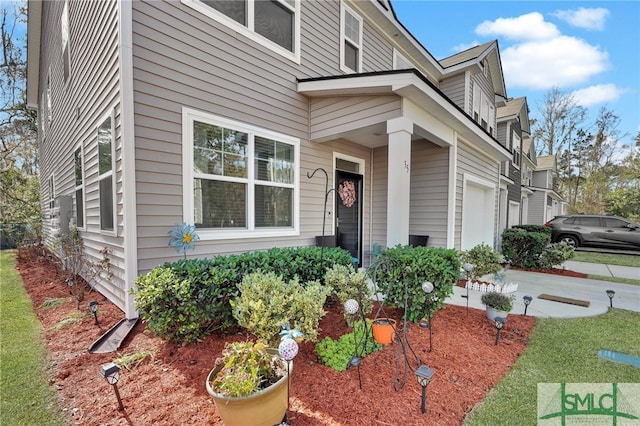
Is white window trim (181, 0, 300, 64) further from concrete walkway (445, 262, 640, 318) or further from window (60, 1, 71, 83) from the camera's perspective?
concrete walkway (445, 262, 640, 318)

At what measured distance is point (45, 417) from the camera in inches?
76.4

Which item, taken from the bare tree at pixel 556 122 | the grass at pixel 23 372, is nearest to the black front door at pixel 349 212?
Answer: the grass at pixel 23 372

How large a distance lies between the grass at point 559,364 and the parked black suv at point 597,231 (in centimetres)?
892

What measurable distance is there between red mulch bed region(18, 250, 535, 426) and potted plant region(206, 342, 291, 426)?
284 mm

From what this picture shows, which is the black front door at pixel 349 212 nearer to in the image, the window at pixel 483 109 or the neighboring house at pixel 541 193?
the window at pixel 483 109

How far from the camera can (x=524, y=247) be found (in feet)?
25.5

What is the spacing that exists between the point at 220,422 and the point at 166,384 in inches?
27.9

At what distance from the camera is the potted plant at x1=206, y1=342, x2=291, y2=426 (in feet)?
5.25

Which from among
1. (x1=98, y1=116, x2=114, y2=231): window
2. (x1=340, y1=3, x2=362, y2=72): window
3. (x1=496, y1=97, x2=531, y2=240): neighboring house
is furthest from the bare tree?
(x1=98, y1=116, x2=114, y2=231): window

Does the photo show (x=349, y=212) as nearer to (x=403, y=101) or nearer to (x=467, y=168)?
(x=403, y=101)

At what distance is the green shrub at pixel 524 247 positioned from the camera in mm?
7551

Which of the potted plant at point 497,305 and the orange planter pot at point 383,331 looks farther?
the potted plant at point 497,305

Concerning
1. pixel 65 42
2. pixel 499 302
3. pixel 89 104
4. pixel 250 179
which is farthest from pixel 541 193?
pixel 65 42

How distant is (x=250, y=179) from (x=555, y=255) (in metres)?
7.92
